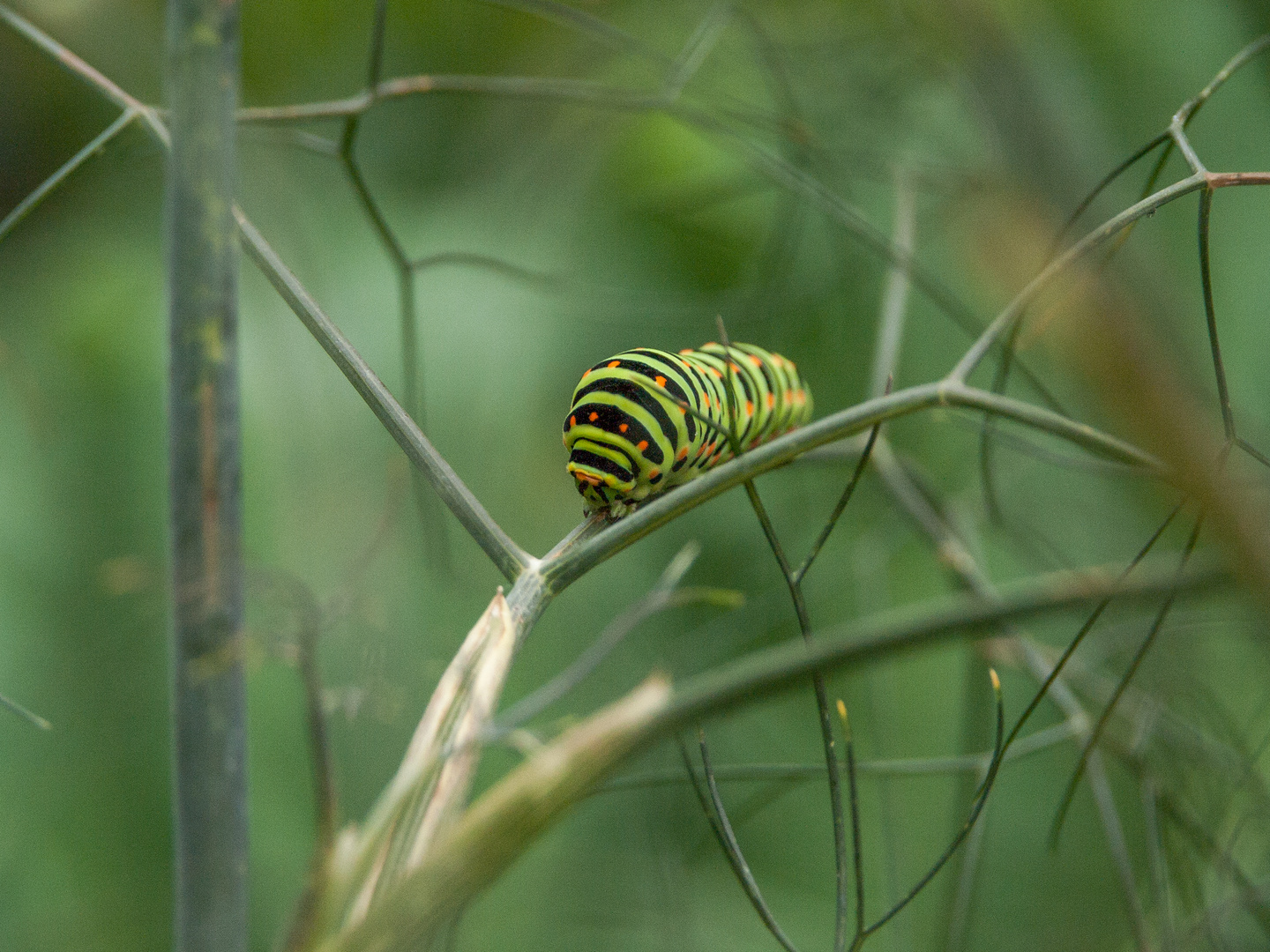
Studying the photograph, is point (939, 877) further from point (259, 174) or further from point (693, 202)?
point (259, 174)

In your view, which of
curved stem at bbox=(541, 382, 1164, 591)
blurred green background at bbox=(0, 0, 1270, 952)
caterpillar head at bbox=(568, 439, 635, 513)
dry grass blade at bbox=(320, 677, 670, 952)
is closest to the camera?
dry grass blade at bbox=(320, 677, 670, 952)

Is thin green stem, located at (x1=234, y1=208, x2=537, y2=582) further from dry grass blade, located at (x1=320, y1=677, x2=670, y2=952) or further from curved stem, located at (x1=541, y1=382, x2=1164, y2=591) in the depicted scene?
dry grass blade, located at (x1=320, y1=677, x2=670, y2=952)

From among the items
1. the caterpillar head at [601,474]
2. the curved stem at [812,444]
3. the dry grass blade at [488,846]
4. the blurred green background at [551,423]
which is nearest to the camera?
the dry grass blade at [488,846]

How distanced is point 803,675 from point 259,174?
122 centimetres

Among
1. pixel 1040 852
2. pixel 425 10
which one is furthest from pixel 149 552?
pixel 1040 852

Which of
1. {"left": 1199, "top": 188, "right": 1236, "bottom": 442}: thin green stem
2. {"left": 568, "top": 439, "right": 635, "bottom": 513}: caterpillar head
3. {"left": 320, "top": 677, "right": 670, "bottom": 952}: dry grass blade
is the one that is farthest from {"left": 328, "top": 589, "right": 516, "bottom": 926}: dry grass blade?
{"left": 1199, "top": 188, "right": 1236, "bottom": 442}: thin green stem

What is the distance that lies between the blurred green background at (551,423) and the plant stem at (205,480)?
0.75 meters

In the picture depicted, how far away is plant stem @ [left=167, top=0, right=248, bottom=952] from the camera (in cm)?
30

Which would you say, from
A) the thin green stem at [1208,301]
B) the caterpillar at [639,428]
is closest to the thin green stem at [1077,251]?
the thin green stem at [1208,301]

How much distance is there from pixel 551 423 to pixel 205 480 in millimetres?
1121

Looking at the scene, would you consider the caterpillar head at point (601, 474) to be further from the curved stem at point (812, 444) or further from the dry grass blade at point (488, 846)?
the dry grass blade at point (488, 846)

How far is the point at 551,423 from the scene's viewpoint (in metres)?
1.42

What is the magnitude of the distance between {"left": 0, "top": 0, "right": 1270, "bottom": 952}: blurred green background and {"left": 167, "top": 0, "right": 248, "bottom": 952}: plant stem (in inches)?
29.4

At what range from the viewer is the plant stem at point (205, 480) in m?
0.30
